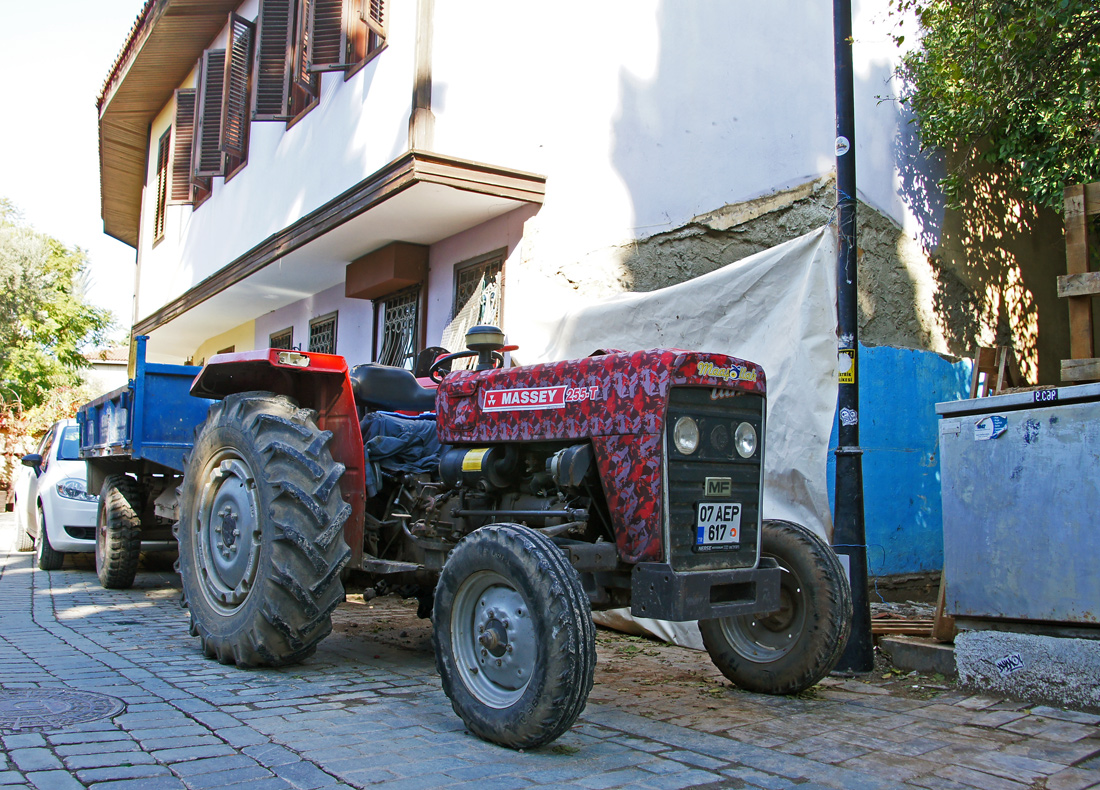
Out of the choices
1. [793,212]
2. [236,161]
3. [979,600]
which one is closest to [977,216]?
[793,212]

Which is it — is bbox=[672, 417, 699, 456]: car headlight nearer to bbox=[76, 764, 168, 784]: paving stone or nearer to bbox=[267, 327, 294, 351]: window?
bbox=[76, 764, 168, 784]: paving stone

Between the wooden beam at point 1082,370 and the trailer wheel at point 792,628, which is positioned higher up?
the wooden beam at point 1082,370

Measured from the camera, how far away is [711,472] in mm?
3799

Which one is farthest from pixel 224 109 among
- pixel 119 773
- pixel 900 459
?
pixel 119 773

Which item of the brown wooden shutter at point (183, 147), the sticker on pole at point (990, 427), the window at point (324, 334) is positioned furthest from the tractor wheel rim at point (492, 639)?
the brown wooden shutter at point (183, 147)

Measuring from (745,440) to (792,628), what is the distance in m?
1.03

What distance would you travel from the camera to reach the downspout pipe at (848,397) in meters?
4.87

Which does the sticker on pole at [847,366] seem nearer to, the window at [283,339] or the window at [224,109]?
the window at [224,109]

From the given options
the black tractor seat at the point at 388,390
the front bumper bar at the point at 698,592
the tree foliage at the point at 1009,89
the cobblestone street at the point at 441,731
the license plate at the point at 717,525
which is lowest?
the cobblestone street at the point at 441,731

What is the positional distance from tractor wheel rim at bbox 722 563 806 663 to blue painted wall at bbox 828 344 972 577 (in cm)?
265

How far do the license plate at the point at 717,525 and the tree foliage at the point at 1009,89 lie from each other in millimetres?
4568

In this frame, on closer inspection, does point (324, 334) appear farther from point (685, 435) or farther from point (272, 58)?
point (685, 435)

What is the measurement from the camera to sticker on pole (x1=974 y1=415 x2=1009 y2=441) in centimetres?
468

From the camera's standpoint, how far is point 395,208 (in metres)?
8.48
